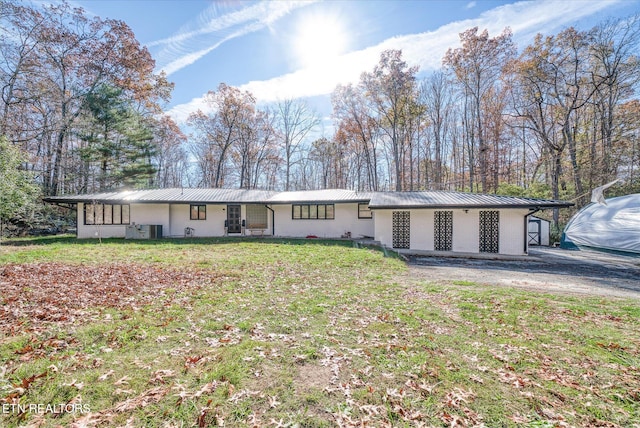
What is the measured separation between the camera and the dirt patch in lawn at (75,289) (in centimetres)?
390

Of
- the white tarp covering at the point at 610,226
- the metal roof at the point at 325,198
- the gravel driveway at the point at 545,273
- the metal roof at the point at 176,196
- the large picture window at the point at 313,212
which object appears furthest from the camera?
the large picture window at the point at 313,212

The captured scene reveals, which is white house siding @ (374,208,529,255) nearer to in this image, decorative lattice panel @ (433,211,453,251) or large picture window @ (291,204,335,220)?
decorative lattice panel @ (433,211,453,251)

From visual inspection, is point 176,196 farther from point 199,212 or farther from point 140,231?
point 140,231

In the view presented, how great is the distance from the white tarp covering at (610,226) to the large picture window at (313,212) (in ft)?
34.8

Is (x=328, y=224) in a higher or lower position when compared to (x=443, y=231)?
higher

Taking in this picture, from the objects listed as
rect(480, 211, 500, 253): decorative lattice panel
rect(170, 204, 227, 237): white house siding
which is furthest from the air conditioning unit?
rect(480, 211, 500, 253): decorative lattice panel

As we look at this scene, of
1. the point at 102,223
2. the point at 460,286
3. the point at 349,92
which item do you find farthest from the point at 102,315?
the point at 349,92

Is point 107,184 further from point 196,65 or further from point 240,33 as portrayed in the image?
point 240,33

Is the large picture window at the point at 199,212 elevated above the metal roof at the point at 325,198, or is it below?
below

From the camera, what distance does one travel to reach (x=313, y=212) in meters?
16.0

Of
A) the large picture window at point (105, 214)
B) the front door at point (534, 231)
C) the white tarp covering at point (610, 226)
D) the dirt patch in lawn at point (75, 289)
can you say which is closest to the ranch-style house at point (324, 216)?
the large picture window at point (105, 214)

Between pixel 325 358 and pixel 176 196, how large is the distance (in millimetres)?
15873

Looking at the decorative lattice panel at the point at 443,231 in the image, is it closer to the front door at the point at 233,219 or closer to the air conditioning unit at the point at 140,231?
the front door at the point at 233,219

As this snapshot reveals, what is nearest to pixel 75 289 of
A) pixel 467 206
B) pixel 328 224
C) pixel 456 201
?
pixel 328 224
